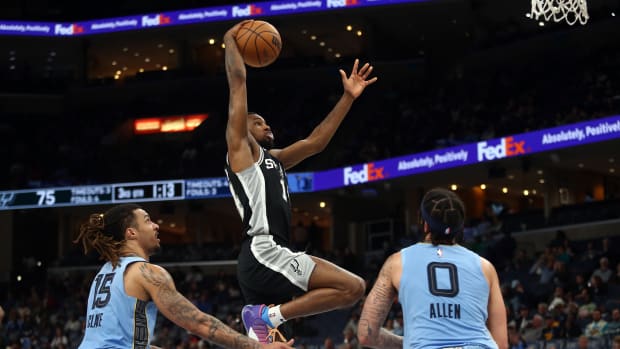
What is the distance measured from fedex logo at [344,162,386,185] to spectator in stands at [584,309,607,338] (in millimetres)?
11853

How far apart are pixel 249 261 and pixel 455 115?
22832mm

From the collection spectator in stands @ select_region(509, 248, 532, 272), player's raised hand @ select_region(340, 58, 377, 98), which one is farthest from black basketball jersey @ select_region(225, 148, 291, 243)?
spectator in stands @ select_region(509, 248, 532, 272)

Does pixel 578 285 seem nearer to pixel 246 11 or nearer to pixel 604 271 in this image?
pixel 604 271

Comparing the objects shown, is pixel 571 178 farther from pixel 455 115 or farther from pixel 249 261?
pixel 249 261

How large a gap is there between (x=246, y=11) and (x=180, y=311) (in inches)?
1144

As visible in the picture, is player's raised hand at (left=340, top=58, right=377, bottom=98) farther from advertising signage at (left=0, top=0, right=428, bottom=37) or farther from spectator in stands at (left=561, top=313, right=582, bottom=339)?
advertising signage at (left=0, top=0, right=428, bottom=37)

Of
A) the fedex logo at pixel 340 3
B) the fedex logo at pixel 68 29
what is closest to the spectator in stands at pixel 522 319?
the fedex logo at pixel 340 3

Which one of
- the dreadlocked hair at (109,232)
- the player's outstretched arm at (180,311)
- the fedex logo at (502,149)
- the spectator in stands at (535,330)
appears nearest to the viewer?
the player's outstretched arm at (180,311)

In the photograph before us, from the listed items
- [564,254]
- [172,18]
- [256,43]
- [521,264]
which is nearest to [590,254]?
[564,254]

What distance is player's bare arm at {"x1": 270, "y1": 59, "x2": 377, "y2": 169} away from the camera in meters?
8.00

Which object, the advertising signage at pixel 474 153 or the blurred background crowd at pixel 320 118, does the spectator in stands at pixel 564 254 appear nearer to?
the blurred background crowd at pixel 320 118

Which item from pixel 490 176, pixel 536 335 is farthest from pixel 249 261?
pixel 490 176

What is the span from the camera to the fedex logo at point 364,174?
91.1 ft

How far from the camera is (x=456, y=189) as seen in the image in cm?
3128
